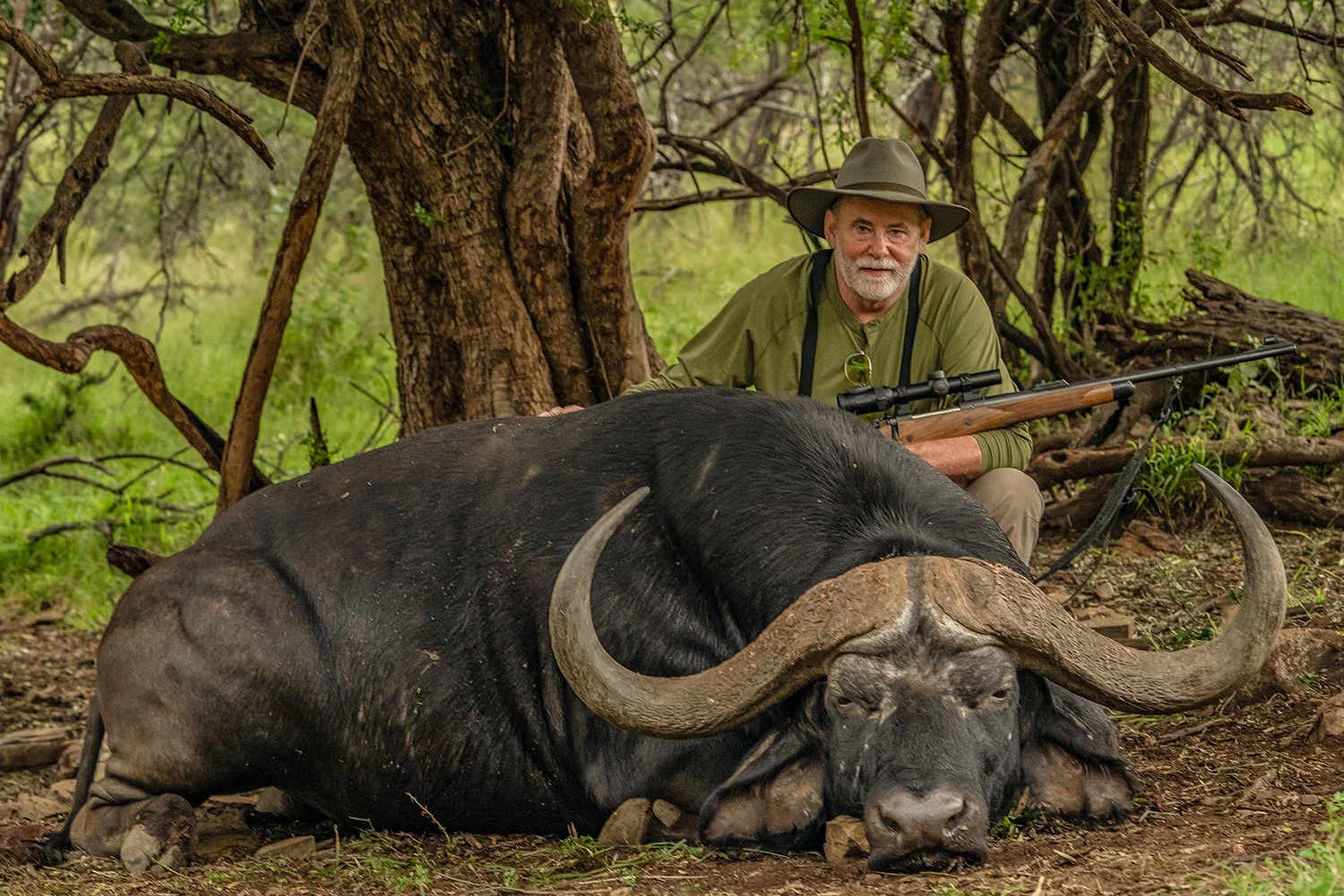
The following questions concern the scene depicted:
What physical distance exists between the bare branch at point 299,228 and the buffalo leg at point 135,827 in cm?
177

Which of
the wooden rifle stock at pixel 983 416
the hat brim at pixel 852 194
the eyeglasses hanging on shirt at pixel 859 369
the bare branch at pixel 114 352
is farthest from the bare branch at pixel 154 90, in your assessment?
the wooden rifle stock at pixel 983 416

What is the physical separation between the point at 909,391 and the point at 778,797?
182 cm

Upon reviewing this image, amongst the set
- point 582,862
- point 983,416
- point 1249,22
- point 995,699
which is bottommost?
point 582,862

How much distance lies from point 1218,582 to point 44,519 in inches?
304

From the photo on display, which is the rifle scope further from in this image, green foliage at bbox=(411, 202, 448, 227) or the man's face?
green foliage at bbox=(411, 202, 448, 227)

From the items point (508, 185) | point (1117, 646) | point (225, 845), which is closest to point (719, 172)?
point (508, 185)

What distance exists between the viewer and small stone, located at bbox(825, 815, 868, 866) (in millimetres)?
3943

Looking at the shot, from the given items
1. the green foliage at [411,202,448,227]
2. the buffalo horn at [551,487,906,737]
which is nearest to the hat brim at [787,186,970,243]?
the green foliage at [411,202,448,227]

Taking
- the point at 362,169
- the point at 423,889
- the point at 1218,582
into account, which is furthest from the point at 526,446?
the point at 1218,582

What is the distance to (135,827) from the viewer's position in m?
4.83

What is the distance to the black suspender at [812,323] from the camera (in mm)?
5840

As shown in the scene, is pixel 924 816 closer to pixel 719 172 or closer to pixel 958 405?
pixel 958 405

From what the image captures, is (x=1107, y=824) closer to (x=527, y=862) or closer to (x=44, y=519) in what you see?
(x=527, y=862)

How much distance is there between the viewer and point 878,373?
19.2ft
